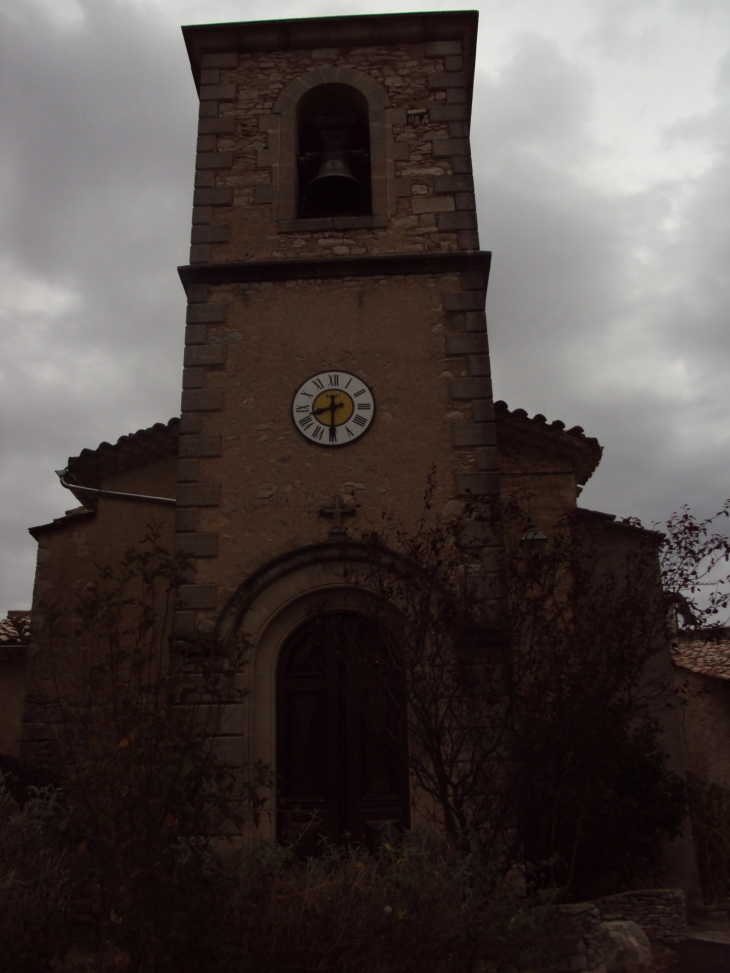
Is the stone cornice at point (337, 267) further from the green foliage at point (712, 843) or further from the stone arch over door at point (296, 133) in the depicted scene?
the green foliage at point (712, 843)

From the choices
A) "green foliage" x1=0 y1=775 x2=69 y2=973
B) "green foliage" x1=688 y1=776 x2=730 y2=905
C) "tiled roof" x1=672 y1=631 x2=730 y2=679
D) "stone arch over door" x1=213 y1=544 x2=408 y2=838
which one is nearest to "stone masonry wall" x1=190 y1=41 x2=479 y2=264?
"stone arch over door" x1=213 y1=544 x2=408 y2=838

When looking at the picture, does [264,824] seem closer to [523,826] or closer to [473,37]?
[523,826]

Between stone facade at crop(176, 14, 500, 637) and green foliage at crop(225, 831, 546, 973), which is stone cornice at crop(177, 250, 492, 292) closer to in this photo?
stone facade at crop(176, 14, 500, 637)

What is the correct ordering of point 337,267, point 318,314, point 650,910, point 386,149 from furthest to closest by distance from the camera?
point 386,149 → point 337,267 → point 318,314 → point 650,910

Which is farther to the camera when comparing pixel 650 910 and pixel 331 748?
pixel 331 748

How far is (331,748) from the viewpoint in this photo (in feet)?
23.6

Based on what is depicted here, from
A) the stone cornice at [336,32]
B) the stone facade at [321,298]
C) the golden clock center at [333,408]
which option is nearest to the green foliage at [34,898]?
the stone facade at [321,298]

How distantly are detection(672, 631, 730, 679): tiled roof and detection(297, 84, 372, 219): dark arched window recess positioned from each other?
7343 mm

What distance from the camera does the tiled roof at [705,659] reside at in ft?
39.9

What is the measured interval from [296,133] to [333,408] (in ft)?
11.0

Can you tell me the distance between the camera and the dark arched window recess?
9.21 meters

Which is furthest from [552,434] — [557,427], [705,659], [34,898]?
[34,898]

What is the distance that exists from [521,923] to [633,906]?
2.99 m

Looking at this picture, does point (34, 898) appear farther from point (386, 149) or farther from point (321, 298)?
point (386, 149)
